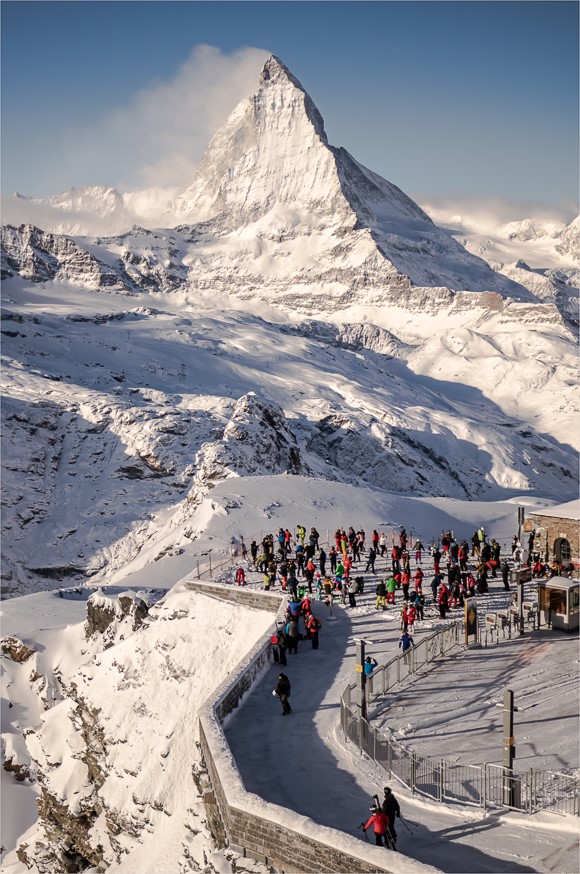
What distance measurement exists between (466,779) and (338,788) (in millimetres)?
2394

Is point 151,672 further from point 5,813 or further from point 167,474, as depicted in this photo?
point 167,474

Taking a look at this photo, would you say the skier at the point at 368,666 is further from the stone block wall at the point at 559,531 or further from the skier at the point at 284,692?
the stone block wall at the point at 559,531

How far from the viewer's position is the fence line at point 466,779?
555 inches

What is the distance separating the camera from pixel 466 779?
49.3 feet

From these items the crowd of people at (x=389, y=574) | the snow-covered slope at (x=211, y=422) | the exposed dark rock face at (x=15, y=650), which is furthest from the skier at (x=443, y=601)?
the snow-covered slope at (x=211, y=422)

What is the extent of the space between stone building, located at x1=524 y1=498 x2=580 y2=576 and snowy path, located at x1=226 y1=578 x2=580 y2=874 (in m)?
11.1

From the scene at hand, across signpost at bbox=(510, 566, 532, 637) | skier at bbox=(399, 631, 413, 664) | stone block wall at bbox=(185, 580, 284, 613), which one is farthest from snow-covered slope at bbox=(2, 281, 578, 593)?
skier at bbox=(399, 631, 413, 664)

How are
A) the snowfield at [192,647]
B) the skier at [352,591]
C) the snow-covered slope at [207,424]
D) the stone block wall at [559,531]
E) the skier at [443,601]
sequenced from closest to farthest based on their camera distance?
the snowfield at [192,647] < the skier at [443,601] < the skier at [352,591] < the stone block wall at [559,531] < the snow-covered slope at [207,424]

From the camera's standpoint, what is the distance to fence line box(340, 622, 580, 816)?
46.2ft

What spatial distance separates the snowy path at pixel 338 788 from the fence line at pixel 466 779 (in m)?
0.27

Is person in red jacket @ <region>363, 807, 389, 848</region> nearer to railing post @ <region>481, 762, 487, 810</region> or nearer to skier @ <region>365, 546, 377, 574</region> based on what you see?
railing post @ <region>481, 762, 487, 810</region>

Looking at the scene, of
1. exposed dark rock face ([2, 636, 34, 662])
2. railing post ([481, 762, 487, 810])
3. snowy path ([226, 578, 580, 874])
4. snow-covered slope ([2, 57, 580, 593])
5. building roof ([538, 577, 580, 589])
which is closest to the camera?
snowy path ([226, 578, 580, 874])

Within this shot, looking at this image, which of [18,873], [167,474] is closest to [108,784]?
[18,873]

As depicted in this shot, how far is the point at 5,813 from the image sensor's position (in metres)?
30.4
